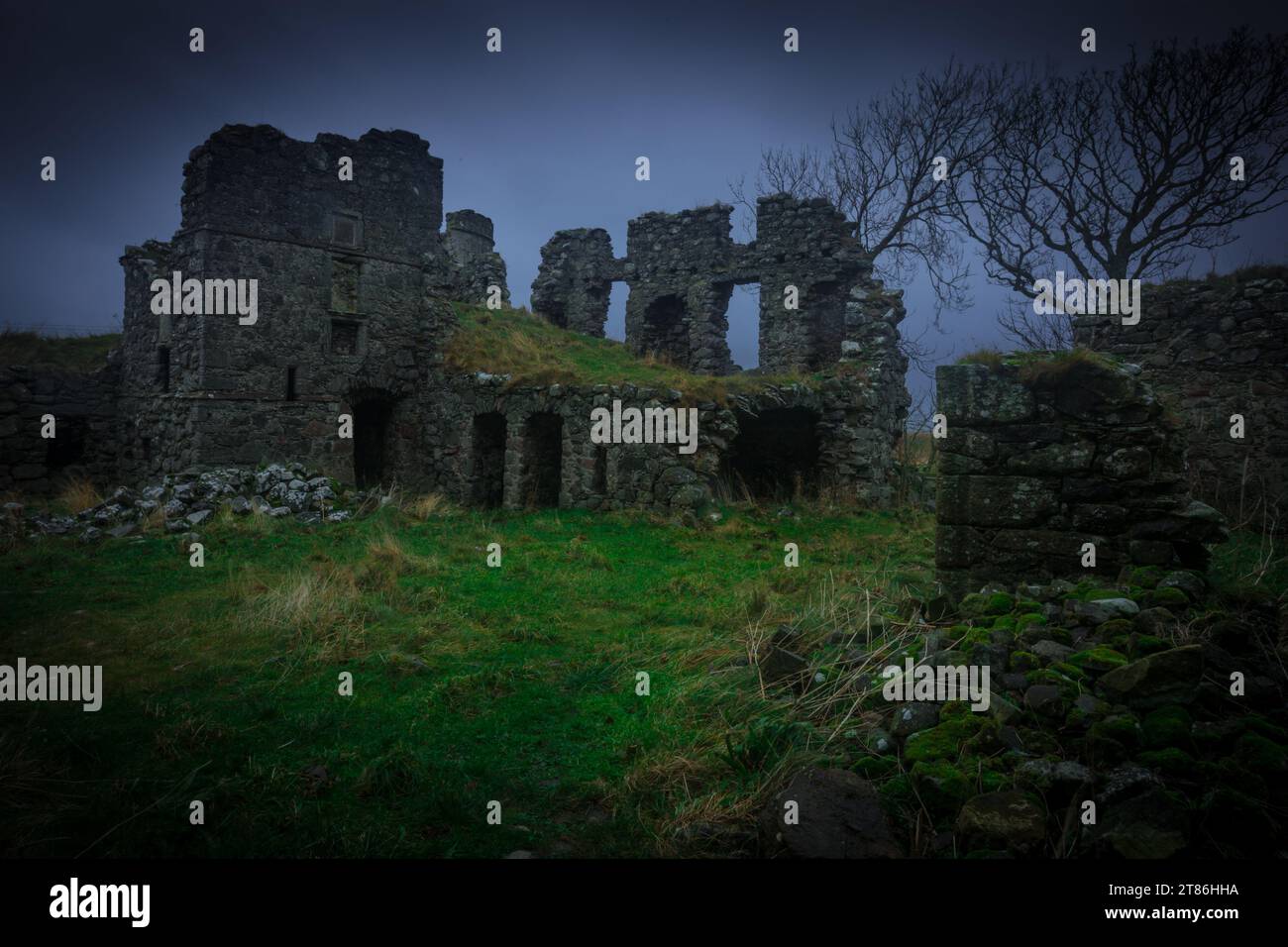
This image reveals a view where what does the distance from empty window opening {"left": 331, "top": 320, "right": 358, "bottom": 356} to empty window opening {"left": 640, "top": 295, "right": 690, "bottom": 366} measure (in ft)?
29.4

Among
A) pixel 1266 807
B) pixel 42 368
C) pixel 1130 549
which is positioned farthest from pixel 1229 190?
pixel 42 368

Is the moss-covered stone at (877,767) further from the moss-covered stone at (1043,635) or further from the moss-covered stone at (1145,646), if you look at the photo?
the moss-covered stone at (1145,646)

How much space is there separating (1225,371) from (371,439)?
1705 centimetres

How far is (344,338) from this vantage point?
52.4 feet

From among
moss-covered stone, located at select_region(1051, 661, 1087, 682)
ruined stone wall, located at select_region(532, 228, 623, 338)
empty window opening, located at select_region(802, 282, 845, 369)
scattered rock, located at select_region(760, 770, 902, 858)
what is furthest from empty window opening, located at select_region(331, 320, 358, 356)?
Result: moss-covered stone, located at select_region(1051, 661, 1087, 682)

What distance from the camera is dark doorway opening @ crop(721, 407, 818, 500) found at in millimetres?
16422

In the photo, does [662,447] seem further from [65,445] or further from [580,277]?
[65,445]

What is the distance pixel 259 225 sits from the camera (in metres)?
14.7

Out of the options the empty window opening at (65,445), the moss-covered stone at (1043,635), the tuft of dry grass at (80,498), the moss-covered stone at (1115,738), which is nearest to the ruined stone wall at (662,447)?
the tuft of dry grass at (80,498)

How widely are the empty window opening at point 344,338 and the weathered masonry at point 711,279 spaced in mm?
8470

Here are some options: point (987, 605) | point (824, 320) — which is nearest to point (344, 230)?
point (824, 320)

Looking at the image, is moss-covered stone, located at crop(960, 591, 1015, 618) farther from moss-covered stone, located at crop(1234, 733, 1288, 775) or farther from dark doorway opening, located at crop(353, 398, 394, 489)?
dark doorway opening, located at crop(353, 398, 394, 489)

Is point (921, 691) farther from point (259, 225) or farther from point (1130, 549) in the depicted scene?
point (259, 225)
